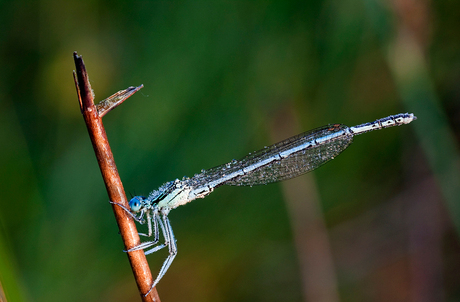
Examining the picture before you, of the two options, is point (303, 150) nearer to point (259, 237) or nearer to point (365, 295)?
point (259, 237)

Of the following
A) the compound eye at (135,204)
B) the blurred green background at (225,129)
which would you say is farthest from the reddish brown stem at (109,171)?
the blurred green background at (225,129)

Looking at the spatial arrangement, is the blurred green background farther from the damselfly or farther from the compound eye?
the compound eye

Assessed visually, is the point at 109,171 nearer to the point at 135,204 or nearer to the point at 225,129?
the point at 135,204

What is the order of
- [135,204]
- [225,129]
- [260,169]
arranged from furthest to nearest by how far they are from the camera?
[225,129], [260,169], [135,204]

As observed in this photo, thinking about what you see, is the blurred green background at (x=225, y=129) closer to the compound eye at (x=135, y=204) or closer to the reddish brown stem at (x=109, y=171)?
the compound eye at (x=135, y=204)

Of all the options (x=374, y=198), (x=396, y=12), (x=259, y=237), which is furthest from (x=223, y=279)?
(x=396, y=12)

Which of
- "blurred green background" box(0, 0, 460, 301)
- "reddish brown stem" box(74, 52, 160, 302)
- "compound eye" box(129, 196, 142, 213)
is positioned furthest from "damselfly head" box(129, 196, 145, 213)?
"reddish brown stem" box(74, 52, 160, 302)

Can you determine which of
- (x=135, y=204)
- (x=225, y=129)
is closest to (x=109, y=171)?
(x=135, y=204)
